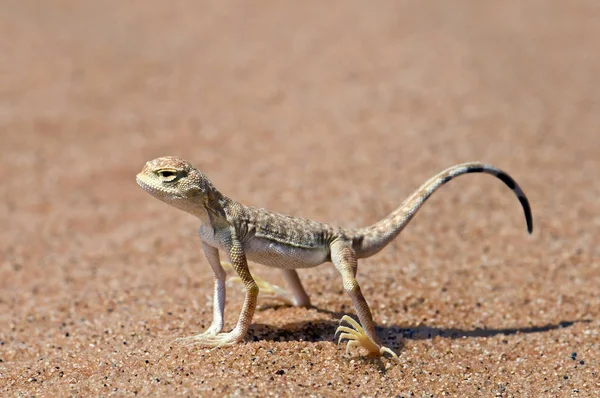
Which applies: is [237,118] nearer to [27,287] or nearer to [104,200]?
[104,200]

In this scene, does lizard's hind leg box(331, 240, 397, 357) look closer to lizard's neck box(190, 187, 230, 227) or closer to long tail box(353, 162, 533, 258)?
long tail box(353, 162, 533, 258)

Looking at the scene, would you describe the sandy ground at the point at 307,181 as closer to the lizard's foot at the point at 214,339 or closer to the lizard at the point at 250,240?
the lizard's foot at the point at 214,339

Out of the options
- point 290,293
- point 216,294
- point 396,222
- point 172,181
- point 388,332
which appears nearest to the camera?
point 172,181

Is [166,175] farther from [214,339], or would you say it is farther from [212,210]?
[214,339]

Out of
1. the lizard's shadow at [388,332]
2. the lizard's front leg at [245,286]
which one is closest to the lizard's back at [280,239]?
the lizard's front leg at [245,286]

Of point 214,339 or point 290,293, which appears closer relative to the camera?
point 214,339

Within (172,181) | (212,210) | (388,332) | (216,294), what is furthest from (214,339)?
(388,332)
